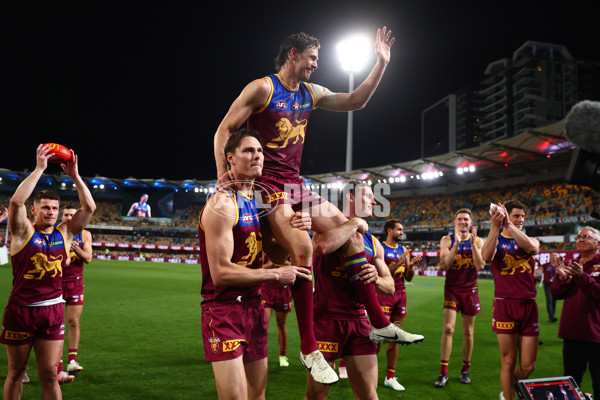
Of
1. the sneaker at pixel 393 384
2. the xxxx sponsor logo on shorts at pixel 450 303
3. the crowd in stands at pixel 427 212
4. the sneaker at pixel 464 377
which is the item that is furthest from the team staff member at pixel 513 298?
the crowd in stands at pixel 427 212

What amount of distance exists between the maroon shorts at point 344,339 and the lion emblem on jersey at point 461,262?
4340 mm

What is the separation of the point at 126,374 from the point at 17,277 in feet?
9.34

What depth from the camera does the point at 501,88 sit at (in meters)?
108

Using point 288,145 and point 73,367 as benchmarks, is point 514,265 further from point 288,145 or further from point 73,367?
point 73,367

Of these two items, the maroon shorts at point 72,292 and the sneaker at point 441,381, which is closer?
the sneaker at point 441,381

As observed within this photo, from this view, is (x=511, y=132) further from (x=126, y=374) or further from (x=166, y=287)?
(x=126, y=374)

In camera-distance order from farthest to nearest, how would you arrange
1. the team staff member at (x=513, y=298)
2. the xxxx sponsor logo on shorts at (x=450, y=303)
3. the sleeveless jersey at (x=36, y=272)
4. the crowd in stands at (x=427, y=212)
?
1. the crowd in stands at (x=427, y=212)
2. the xxxx sponsor logo on shorts at (x=450, y=303)
3. the team staff member at (x=513, y=298)
4. the sleeveless jersey at (x=36, y=272)

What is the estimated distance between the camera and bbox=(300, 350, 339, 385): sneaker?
3.25 meters

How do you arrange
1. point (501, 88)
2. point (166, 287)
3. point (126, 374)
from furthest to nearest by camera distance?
1. point (501, 88)
2. point (166, 287)
3. point (126, 374)

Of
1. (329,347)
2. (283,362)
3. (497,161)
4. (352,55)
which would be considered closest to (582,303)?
(329,347)

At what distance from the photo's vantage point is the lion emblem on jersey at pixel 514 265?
21.0ft

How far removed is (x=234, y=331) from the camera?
3221 millimetres

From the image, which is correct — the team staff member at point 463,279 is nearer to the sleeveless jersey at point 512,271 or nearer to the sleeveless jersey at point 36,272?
the sleeveless jersey at point 512,271

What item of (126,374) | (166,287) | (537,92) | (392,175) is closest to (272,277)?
(126,374)
